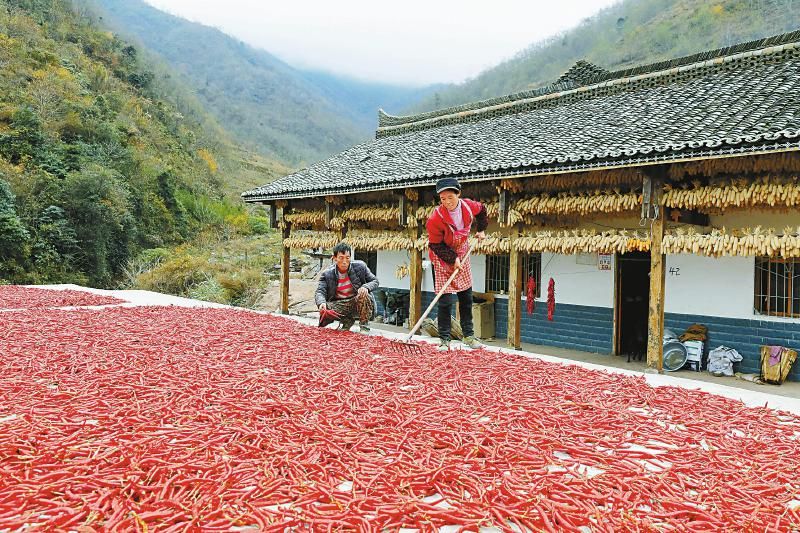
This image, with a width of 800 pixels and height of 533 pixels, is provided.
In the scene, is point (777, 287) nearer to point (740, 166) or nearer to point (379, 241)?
point (740, 166)

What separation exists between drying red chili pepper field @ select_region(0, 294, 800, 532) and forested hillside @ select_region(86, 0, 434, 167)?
5421 cm

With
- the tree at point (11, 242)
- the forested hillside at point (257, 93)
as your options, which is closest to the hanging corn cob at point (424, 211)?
the tree at point (11, 242)

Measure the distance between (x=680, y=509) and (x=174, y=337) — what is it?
474 cm

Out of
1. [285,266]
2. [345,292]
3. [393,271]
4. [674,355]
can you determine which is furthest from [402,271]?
[674,355]

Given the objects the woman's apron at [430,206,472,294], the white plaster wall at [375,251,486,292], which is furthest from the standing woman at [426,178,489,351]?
the white plaster wall at [375,251,486,292]

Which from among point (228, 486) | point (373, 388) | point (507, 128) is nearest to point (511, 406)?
point (373, 388)

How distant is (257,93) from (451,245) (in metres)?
77.3

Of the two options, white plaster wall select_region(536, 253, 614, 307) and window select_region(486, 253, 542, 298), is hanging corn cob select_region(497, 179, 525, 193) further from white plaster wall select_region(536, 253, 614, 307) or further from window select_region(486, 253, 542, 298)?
window select_region(486, 253, 542, 298)

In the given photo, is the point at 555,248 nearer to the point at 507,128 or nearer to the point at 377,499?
the point at 507,128

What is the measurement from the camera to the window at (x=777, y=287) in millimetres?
6586

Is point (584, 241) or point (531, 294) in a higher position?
point (584, 241)

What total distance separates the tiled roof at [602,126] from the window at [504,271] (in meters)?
1.98

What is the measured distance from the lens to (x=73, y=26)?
31.9 metres

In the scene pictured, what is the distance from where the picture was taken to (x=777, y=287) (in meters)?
6.76
